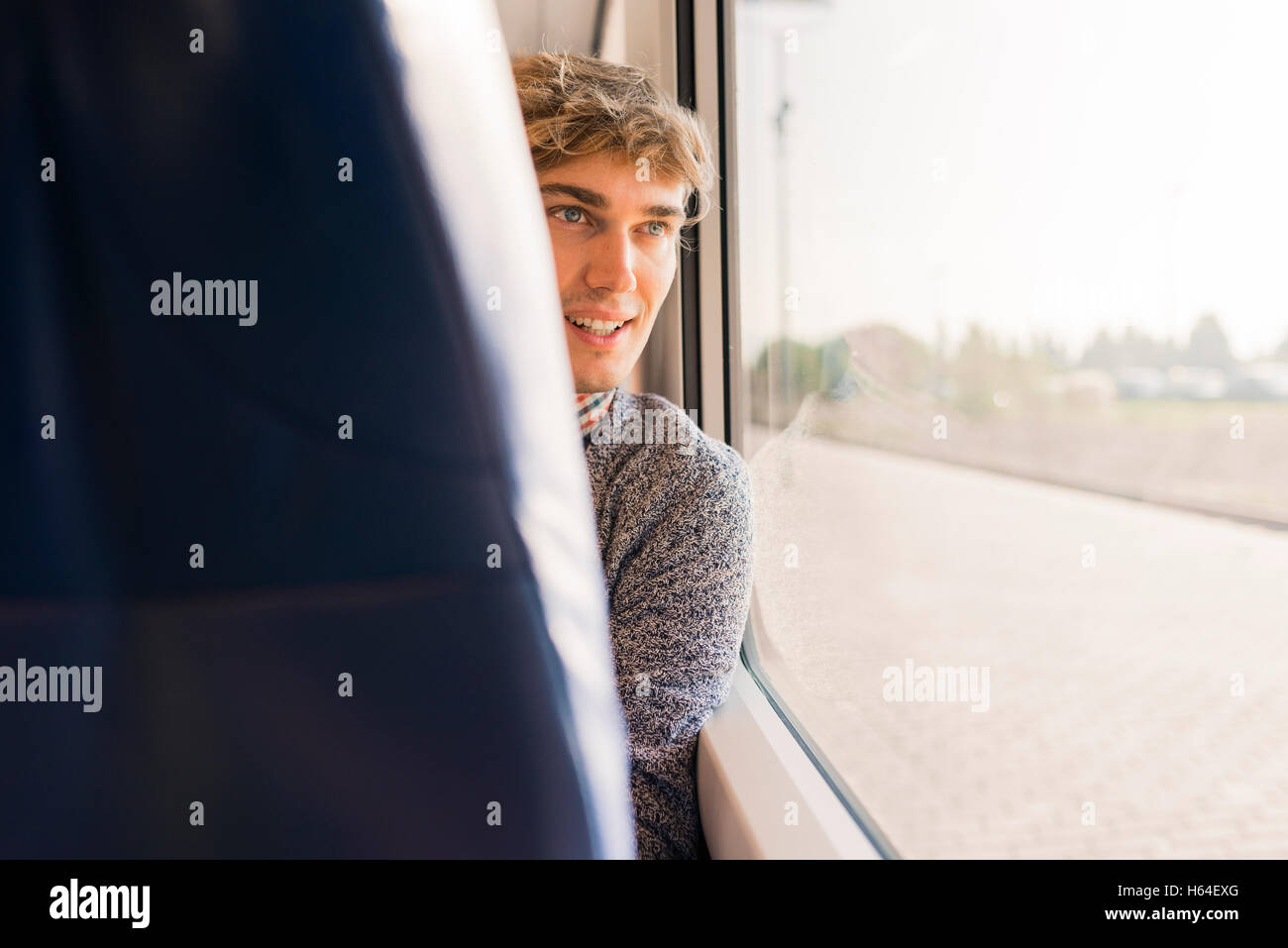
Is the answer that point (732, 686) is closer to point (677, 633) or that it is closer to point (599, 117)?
point (677, 633)

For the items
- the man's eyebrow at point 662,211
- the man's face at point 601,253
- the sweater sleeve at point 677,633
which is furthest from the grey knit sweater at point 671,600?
the man's eyebrow at point 662,211

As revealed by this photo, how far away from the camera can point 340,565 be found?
1.04 feet

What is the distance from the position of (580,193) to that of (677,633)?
0.58 meters

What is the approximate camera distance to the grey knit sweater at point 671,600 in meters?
0.93

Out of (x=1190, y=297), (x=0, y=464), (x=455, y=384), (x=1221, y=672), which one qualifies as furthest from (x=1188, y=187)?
(x=0, y=464)

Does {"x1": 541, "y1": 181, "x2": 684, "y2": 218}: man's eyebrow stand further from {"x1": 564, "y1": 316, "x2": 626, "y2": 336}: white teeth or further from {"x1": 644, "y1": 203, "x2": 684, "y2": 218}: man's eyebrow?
{"x1": 564, "y1": 316, "x2": 626, "y2": 336}: white teeth

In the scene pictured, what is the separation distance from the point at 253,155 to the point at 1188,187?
2.66 ft

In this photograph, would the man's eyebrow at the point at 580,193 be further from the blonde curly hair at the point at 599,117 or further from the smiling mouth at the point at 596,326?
the smiling mouth at the point at 596,326

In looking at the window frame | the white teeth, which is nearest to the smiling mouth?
the white teeth

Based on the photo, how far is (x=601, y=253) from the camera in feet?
3.70

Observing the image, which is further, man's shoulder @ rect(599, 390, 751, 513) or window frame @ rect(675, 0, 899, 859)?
man's shoulder @ rect(599, 390, 751, 513)

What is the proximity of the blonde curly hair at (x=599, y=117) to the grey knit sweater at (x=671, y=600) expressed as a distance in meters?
0.38

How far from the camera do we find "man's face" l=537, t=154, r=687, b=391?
3.61 feet

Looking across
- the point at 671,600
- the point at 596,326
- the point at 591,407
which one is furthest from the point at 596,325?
the point at 671,600
